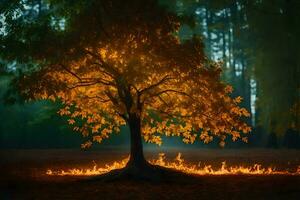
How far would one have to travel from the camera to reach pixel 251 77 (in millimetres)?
46062

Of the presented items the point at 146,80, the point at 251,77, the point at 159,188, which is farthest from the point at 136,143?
the point at 251,77

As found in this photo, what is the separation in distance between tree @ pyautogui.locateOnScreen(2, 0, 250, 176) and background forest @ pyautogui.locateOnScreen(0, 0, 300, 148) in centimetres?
95

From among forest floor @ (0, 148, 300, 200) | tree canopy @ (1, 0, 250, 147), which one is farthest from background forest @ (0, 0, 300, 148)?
forest floor @ (0, 148, 300, 200)

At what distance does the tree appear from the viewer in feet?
58.0

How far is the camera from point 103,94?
20500 mm

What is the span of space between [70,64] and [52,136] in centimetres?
3245

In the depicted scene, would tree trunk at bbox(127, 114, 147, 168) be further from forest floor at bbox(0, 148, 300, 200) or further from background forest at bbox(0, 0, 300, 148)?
background forest at bbox(0, 0, 300, 148)

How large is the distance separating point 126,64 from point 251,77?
97.6ft

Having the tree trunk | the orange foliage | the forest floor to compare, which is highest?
the orange foliage

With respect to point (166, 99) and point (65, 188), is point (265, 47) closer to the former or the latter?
point (166, 99)

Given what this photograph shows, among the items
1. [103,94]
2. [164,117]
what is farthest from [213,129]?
[103,94]

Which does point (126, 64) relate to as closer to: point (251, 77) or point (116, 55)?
point (116, 55)

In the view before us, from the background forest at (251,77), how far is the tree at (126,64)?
0.95 meters

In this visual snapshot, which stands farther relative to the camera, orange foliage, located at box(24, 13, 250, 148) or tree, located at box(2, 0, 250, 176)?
orange foliage, located at box(24, 13, 250, 148)
